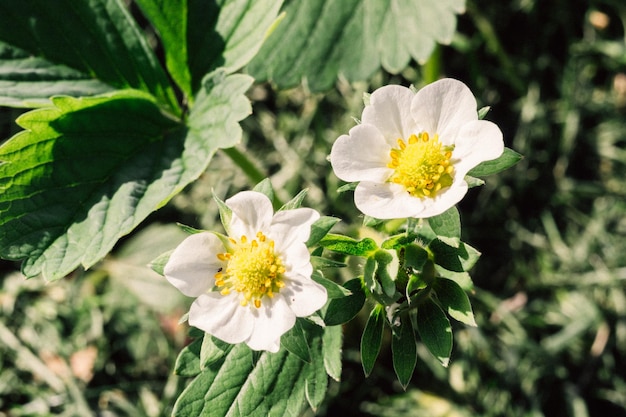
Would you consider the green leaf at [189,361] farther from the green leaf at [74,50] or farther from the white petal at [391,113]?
the green leaf at [74,50]

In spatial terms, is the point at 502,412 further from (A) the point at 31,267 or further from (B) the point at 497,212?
(A) the point at 31,267

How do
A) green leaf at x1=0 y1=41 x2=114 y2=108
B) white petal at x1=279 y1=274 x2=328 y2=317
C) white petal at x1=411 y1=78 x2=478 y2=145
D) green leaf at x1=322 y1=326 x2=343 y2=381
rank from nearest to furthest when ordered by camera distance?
white petal at x1=279 y1=274 x2=328 y2=317 → white petal at x1=411 y1=78 x2=478 y2=145 → green leaf at x1=322 y1=326 x2=343 y2=381 → green leaf at x1=0 y1=41 x2=114 y2=108

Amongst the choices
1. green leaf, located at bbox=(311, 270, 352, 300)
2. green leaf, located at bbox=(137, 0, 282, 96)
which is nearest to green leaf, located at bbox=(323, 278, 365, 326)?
green leaf, located at bbox=(311, 270, 352, 300)

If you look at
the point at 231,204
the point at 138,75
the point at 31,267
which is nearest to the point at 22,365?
the point at 31,267

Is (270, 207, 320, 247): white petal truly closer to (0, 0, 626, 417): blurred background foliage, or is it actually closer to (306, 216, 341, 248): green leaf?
(306, 216, 341, 248): green leaf

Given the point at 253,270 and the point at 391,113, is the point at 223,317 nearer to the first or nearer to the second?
the point at 253,270

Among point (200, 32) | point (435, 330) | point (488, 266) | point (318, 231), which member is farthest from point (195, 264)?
point (488, 266)
